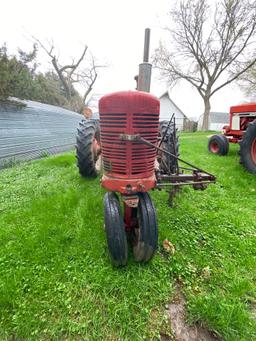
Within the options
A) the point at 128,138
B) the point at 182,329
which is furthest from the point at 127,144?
the point at 182,329

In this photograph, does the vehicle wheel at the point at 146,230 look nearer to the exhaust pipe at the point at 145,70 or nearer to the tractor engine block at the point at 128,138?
the tractor engine block at the point at 128,138

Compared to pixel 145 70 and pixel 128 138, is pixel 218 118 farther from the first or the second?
pixel 128 138

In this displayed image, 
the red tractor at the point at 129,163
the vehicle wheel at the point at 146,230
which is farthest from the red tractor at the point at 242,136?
the vehicle wheel at the point at 146,230

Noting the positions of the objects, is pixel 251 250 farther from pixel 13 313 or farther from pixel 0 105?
pixel 0 105

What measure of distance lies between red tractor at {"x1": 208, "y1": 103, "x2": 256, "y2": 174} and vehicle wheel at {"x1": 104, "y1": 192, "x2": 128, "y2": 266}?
3018 mm

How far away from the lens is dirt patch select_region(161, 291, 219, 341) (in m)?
1.23

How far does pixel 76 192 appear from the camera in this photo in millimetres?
3012

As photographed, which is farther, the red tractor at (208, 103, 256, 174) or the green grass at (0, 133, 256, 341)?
the red tractor at (208, 103, 256, 174)

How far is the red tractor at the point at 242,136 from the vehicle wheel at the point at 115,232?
302 centimetres

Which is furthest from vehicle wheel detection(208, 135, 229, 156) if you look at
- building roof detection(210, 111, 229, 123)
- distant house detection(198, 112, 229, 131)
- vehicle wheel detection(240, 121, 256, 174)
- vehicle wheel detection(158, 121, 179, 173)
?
building roof detection(210, 111, 229, 123)

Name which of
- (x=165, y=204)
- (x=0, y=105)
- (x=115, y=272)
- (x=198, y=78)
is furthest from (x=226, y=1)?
(x=115, y=272)

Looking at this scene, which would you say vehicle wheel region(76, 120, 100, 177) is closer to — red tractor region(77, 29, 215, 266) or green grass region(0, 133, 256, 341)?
green grass region(0, 133, 256, 341)

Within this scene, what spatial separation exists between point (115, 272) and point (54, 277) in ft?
1.56

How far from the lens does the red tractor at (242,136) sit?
3523mm
